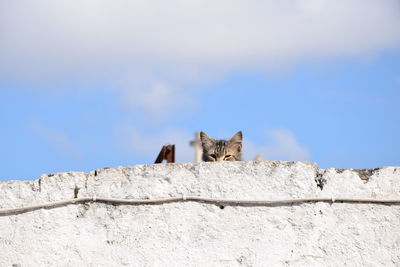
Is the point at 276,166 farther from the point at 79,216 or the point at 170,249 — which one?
the point at 79,216

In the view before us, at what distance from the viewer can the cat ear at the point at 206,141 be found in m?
7.59

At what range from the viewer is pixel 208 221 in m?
4.11

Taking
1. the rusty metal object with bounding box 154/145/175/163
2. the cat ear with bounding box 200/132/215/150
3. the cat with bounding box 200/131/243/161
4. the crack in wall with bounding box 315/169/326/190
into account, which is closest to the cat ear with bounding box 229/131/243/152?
the cat with bounding box 200/131/243/161

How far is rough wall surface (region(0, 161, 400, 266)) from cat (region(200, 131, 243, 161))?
316 cm

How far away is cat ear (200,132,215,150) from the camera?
7586mm

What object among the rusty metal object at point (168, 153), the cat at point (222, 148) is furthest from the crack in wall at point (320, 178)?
the rusty metal object at point (168, 153)

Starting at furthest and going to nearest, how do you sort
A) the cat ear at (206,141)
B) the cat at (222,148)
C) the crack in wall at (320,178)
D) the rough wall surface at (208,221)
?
1. the cat ear at (206,141)
2. the cat at (222,148)
3. the crack in wall at (320,178)
4. the rough wall surface at (208,221)

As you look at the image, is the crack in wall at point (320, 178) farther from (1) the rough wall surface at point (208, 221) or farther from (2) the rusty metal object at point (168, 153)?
(2) the rusty metal object at point (168, 153)

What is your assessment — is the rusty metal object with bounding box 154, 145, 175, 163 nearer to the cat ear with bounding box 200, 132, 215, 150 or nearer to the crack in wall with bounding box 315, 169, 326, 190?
the cat ear with bounding box 200, 132, 215, 150

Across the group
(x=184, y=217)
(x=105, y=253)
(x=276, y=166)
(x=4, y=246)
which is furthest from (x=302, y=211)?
(x=4, y=246)

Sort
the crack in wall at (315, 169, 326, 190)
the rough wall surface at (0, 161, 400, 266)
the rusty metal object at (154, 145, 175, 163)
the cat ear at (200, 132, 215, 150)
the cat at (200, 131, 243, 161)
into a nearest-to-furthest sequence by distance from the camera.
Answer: the rough wall surface at (0, 161, 400, 266) < the crack in wall at (315, 169, 326, 190) < the cat at (200, 131, 243, 161) < the cat ear at (200, 132, 215, 150) < the rusty metal object at (154, 145, 175, 163)

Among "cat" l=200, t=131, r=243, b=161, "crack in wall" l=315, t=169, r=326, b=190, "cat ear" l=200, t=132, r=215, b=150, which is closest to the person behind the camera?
"crack in wall" l=315, t=169, r=326, b=190

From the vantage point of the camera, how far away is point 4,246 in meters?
4.22

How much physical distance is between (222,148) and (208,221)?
11.1ft
